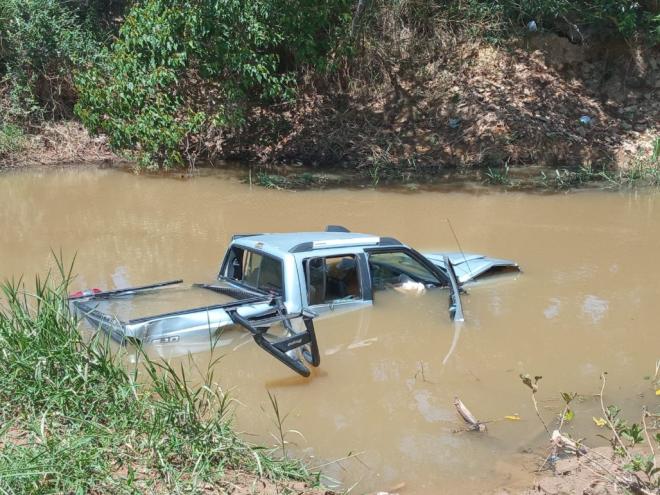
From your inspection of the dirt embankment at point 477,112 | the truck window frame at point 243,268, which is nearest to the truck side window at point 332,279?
the truck window frame at point 243,268

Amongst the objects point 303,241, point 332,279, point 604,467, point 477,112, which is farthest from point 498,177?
point 604,467

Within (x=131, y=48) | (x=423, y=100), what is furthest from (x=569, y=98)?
(x=131, y=48)

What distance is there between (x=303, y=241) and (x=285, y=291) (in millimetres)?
664

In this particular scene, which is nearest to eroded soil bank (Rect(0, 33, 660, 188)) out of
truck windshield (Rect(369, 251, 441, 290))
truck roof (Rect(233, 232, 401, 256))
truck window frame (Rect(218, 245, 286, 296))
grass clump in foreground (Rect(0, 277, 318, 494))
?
truck windshield (Rect(369, 251, 441, 290))

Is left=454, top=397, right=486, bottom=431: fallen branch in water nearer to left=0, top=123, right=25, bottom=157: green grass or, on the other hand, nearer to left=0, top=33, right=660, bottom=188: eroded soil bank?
left=0, top=33, right=660, bottom=188: eroded soil bank

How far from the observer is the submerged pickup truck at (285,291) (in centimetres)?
584

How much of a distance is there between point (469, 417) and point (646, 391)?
1.77 meters

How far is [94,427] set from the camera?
13.8 ft

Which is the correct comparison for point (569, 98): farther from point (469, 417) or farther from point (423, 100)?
point (469, 417)

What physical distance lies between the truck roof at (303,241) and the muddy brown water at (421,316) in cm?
64

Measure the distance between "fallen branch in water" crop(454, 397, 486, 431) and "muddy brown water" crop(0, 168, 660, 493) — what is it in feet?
0.26

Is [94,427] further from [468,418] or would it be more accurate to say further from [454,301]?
[454,301]

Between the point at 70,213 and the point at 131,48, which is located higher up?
the point at 131,48

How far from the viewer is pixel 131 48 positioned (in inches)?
595
